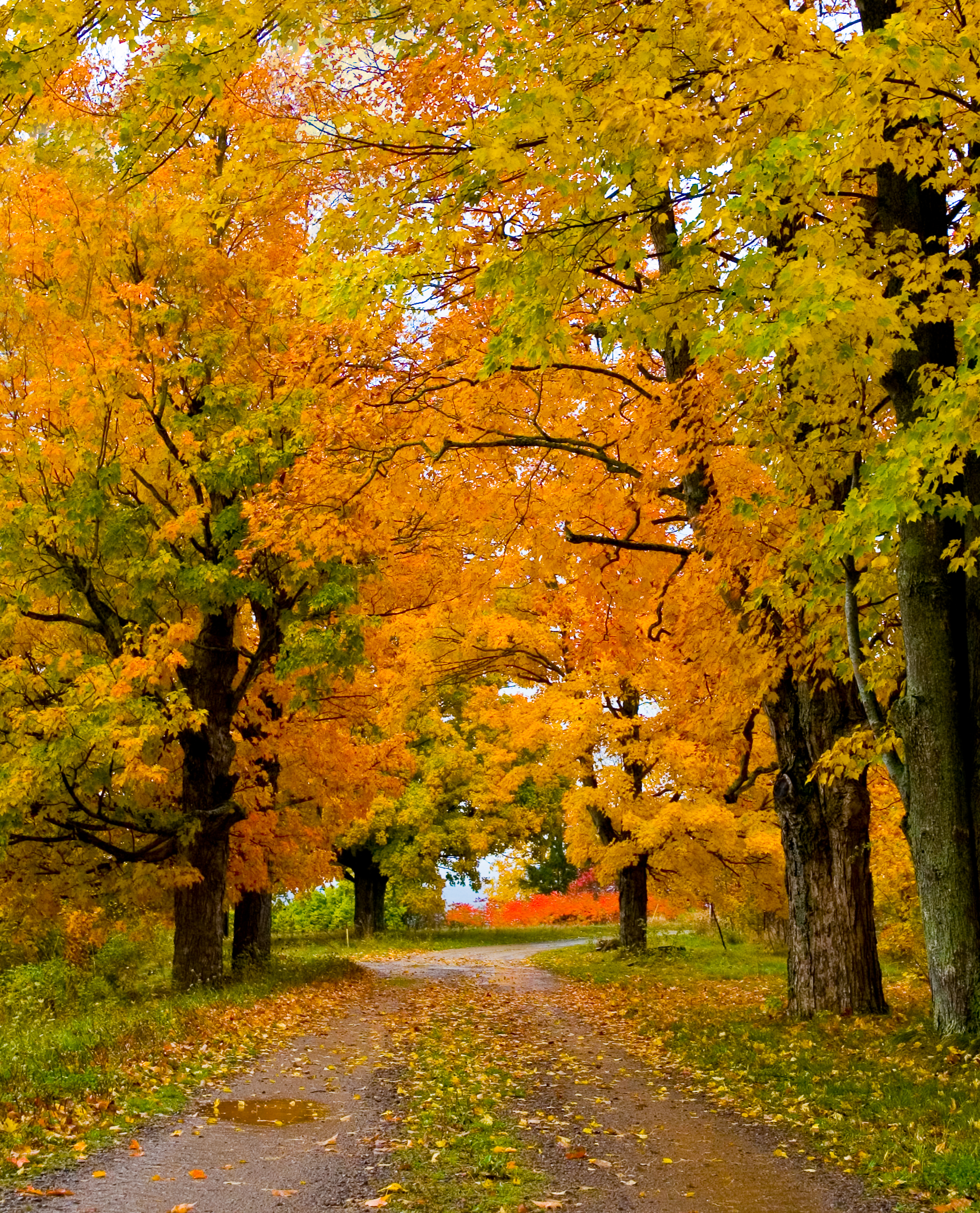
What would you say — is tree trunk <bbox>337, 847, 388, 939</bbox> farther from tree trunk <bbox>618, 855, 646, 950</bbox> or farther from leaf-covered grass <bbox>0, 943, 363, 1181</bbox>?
leaf-covered grass <bbox>0, 943, 363, 1181</bbox>

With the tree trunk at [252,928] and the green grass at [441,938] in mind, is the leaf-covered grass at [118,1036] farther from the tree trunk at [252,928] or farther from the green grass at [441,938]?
Answer: the green grass at [441,938]

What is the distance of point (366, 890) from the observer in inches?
1395

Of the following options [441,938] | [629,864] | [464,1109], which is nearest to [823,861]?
[464,1109]

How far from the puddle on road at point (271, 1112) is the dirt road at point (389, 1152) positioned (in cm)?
2

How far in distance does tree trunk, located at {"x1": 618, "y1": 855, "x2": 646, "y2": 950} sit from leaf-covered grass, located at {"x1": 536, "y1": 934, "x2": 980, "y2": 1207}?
26.0ft

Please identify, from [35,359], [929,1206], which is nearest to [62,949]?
[35,359]

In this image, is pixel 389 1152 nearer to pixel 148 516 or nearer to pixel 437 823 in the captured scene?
pixel 148 516

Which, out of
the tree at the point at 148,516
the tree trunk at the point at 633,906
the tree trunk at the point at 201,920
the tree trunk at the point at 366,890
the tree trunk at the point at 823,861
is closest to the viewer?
the tree trunk at the point at 823,861

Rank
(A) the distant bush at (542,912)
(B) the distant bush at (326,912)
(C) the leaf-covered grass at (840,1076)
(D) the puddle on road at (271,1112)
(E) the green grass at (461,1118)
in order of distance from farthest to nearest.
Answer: (A) the distant bush at (542,912)
(B) the distant bush at (326,912)
(D) the puddle on road at (271,1112)
(C) the leaf-covered grass at (840,1076)
(E) the green grass at (461,1118)

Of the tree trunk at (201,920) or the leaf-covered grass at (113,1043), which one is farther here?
the tree trunk at (201,920)

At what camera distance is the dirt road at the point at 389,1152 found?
5.32 m

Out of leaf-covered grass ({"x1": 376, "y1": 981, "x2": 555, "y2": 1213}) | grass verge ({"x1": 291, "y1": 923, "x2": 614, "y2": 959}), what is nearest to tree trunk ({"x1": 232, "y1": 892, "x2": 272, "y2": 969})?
leaf-covered grass ({"x1": 376, "y1": 981, "x2": 555, "y2": 1213})

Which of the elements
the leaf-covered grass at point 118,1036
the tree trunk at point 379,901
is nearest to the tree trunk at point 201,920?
Result: the leaf-covered grass at point 118,1036

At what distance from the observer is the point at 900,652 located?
940 cm
